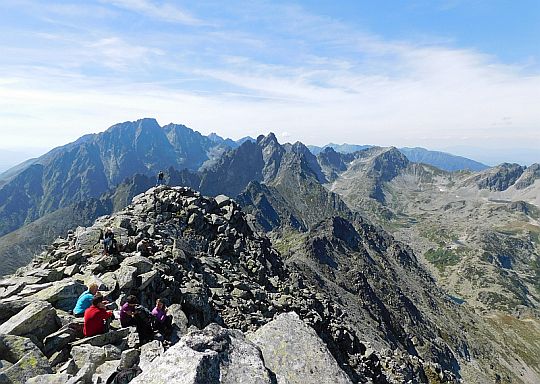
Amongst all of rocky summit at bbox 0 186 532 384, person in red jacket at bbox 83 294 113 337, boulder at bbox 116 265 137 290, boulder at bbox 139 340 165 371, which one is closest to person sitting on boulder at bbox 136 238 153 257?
rocky summit at bbox 0 186 532 384

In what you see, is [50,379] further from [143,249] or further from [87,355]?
[143,249]

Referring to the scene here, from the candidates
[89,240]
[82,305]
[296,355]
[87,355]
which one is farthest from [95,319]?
[89,240]

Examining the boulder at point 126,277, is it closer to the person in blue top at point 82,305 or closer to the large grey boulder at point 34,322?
the person in blue top at point 82,305

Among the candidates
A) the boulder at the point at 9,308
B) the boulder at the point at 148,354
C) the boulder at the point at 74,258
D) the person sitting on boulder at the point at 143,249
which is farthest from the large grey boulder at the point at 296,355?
the boulder at the point at 74,258

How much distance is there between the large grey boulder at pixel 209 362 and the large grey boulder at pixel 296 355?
1.03 metres

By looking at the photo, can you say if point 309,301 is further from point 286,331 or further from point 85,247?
point 286,331

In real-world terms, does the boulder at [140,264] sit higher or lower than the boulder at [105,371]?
lower

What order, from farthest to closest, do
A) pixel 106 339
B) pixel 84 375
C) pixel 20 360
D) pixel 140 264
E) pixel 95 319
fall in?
pixel 140 264 → pixel 95 319 → pixel 106 339 → pixel 20 360 → pixel 84 375

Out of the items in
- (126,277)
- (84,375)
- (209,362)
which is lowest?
(126,277)

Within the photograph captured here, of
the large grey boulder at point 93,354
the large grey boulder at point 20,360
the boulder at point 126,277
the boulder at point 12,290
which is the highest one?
the large grey boulder at point 20,360

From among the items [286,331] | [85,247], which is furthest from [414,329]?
[286,331]

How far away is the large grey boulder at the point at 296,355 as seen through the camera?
11.4 m

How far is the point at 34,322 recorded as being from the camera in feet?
50.2

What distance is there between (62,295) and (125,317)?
4.17 m
